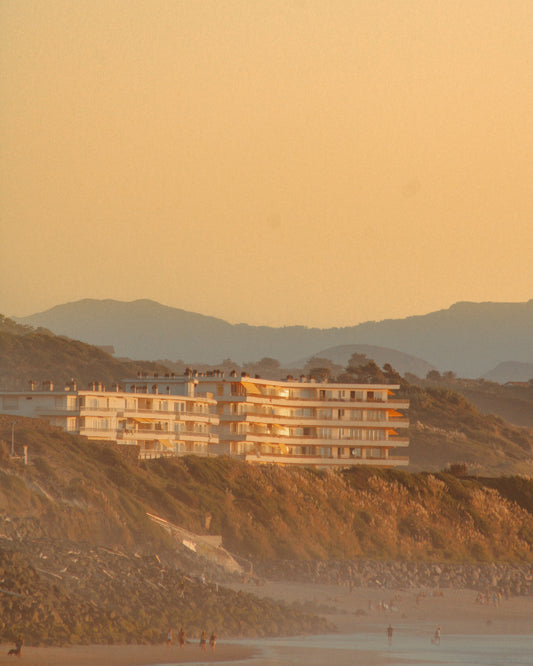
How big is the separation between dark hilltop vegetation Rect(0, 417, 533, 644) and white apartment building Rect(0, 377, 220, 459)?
9.53 m

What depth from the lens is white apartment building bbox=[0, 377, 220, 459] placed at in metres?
103

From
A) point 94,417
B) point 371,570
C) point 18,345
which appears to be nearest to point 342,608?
point 371,570

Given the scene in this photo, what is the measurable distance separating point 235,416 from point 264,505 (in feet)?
92.0

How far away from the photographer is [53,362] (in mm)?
189500

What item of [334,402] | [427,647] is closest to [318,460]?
[334,402]

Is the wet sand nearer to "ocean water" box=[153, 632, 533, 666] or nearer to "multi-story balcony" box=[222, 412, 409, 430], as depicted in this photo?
"ocean water" box=[153, 632, 533, 666]

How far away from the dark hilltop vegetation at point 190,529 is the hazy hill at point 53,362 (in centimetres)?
7861

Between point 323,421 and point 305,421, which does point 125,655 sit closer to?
point 305,421

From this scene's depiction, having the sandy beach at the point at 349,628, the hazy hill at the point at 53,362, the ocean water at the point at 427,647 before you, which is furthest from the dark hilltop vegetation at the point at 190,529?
the hazy hill at the point at 53,362

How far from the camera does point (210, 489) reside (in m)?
90.1

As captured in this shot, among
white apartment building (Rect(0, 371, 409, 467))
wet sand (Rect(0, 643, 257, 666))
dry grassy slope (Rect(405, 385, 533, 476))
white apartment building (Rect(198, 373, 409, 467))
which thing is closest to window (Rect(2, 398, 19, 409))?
white apartment building (Rect(0, 371, 409, 467))

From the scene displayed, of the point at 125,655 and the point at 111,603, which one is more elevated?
the point at 111,603

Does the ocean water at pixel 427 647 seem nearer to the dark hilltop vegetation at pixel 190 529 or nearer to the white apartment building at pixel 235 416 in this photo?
the dark hilltop vegetation at pixel 190 529

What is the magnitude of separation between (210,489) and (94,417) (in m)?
17.5
